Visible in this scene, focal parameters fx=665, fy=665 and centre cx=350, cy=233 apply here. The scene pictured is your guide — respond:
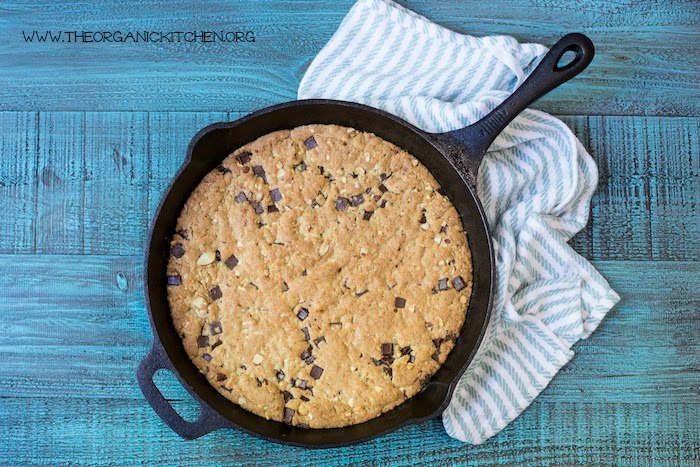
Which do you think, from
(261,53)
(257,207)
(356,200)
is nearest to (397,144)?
(356,200)

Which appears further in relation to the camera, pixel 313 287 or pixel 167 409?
pixel 313 287

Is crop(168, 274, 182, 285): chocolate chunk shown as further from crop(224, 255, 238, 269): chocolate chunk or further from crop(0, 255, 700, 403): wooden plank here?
crop(0, 255, 700, 403): wooden plank

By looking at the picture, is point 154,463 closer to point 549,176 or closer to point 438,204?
point 438,204

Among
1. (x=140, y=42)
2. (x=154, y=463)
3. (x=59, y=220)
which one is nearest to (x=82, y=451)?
(x=154, y=463)

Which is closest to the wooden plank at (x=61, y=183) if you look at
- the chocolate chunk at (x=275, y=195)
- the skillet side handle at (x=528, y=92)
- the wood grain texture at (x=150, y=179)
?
the wood grain texture at (x=150, y=179)

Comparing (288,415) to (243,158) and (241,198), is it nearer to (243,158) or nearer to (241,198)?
(241,198)

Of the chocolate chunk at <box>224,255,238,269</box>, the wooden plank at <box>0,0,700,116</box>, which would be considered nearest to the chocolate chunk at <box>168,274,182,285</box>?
the chocolate chunk at <box>224,255,238,269</box>
